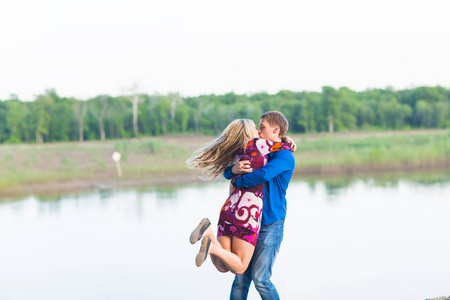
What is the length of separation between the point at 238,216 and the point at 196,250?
427 centimetres

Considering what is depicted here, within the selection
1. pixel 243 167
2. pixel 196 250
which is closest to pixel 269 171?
pixel 243 167

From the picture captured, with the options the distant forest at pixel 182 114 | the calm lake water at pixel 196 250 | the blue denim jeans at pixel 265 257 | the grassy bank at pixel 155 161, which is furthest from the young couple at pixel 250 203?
the distant forest at pixel 182 114

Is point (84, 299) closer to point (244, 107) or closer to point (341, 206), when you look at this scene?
point (341, 206)

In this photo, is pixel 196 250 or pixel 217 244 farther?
pixel 196 250

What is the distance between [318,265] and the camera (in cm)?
641

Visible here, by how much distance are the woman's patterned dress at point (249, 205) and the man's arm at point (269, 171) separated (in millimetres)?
51

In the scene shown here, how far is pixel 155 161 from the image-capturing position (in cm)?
2248

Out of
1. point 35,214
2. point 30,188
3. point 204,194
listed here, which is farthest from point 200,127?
point 35,214

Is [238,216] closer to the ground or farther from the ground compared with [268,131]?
closer to the ground

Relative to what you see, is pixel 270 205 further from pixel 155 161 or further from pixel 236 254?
pixel 155 161

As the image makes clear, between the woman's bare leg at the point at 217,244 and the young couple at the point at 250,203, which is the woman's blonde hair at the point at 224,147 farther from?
the woman's bare leg at the point at 217,244

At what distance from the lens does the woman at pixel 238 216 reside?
11.2 feet

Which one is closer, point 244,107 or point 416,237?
point 416,237

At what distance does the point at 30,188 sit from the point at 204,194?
261 inches
